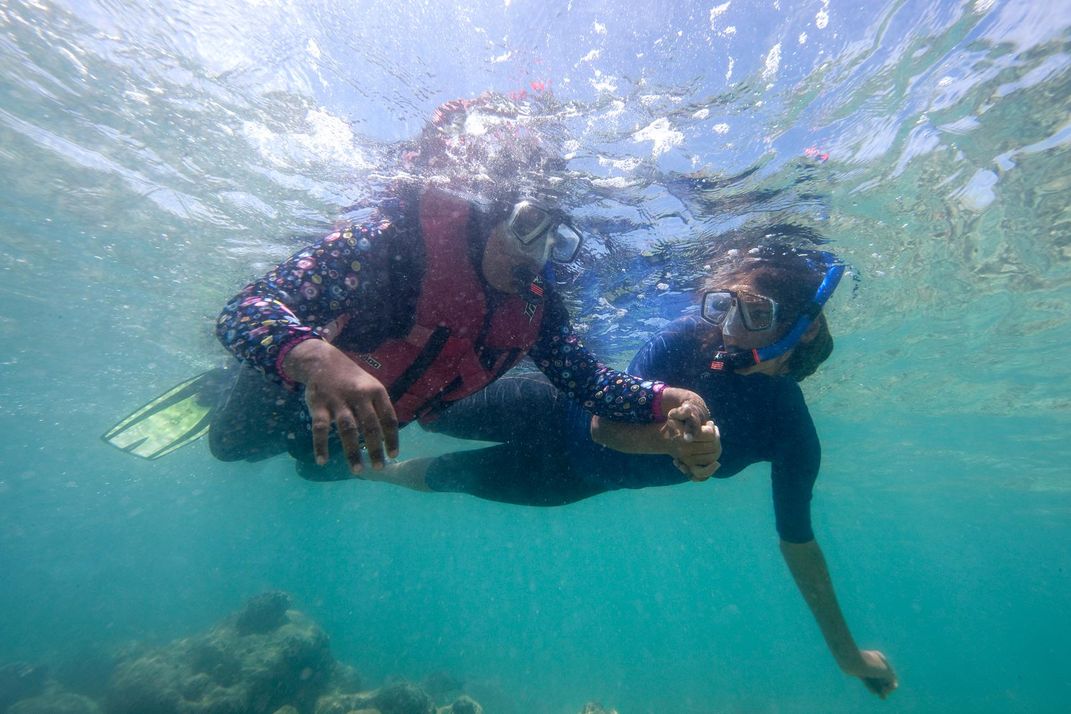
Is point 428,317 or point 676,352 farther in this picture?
point 676,352

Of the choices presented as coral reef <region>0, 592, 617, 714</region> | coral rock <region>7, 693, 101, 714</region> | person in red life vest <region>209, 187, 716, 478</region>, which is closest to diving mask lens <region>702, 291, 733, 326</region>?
person in red life vest <region>209, 187, 716, 478</region>

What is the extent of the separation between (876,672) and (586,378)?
132 inches

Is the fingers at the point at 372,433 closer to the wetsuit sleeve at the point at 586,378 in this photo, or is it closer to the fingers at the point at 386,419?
the fingers at the point at 386,419

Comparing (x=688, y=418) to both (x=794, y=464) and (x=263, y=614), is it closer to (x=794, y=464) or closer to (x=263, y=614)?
(x=794, y=464)

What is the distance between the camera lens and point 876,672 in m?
4.09

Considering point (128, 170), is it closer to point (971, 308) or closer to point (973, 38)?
point (973, 38)

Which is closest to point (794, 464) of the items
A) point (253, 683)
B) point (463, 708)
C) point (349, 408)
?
point (349, 408)

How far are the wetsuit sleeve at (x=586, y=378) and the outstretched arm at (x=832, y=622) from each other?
2.00m

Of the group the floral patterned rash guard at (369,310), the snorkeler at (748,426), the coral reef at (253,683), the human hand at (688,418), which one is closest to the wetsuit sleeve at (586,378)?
the floral patterned rash guard at (369,310)

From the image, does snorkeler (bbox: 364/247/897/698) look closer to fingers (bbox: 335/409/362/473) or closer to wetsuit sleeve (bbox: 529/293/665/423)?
wetsuit sleeve (bbox: 529/293/665/423)

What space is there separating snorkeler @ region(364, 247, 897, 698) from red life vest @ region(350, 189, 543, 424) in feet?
3.18

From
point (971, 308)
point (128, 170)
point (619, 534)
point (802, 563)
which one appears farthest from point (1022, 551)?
point (128, 170)

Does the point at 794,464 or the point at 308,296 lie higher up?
the point at 308,296

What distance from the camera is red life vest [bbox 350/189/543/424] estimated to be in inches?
152
